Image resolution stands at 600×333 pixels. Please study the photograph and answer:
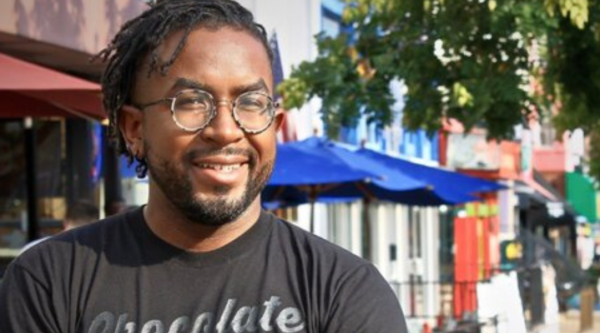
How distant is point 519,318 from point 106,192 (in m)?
3.91

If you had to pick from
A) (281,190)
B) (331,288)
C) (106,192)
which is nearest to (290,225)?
(331,288)

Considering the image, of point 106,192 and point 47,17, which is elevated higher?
point 47,17

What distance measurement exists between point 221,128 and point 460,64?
33.4 ft

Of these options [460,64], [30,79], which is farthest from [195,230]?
[460,64]

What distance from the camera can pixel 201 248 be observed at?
9.45 ft

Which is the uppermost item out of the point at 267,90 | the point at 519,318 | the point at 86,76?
the point at 86,76

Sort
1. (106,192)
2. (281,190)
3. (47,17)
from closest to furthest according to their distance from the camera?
(47,17) < (106,192) < (281,190)

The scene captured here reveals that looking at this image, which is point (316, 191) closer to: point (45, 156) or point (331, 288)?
point (45, 156)

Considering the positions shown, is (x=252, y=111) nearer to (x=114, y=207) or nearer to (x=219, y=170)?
(x=219, y=170)

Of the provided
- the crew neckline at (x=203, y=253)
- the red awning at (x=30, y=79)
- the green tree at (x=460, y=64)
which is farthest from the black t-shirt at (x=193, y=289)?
the green tree at (x=460, y=64)

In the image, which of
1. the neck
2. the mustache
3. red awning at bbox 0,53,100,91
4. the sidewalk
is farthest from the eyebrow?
the sidewalk

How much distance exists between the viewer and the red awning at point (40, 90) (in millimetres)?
7215

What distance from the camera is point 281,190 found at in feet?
47.5

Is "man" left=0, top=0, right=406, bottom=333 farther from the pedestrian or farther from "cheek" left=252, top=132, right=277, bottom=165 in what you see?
the pedestrian
